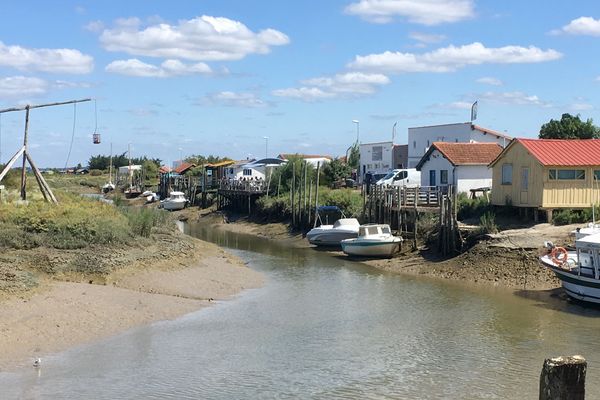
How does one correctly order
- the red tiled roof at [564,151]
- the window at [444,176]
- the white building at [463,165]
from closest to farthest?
1. the red tiled roof at [564,151]
2. the white building at [463,165]
3. the window at [444,176]

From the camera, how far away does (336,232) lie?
132 feet

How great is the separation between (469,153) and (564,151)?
39.6 feet

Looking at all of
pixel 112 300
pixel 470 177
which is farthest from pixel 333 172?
pixel 112 300

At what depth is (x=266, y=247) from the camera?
144ft

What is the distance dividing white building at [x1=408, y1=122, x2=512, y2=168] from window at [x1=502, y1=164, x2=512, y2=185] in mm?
24559

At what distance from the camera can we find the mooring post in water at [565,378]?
6.55 m

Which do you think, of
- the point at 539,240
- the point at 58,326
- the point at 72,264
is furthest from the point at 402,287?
the point at 58,326

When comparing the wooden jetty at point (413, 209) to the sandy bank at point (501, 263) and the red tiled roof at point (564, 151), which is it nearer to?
the sandy bank at point (501, 263)

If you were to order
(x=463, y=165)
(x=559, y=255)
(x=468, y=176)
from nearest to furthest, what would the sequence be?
(x=559, y=255) < (x=463, y=165) < (x=468, y=176)

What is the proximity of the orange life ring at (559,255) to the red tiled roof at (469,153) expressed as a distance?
17.9 meters

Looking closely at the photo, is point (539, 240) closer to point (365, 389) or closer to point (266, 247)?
point (365, 389)

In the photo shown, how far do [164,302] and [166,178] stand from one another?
73515 mm

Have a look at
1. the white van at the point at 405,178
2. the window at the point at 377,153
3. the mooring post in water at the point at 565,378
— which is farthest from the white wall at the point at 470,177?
the mooring post in water at the point at 565,378

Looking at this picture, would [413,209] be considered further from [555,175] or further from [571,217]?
[571,217]
